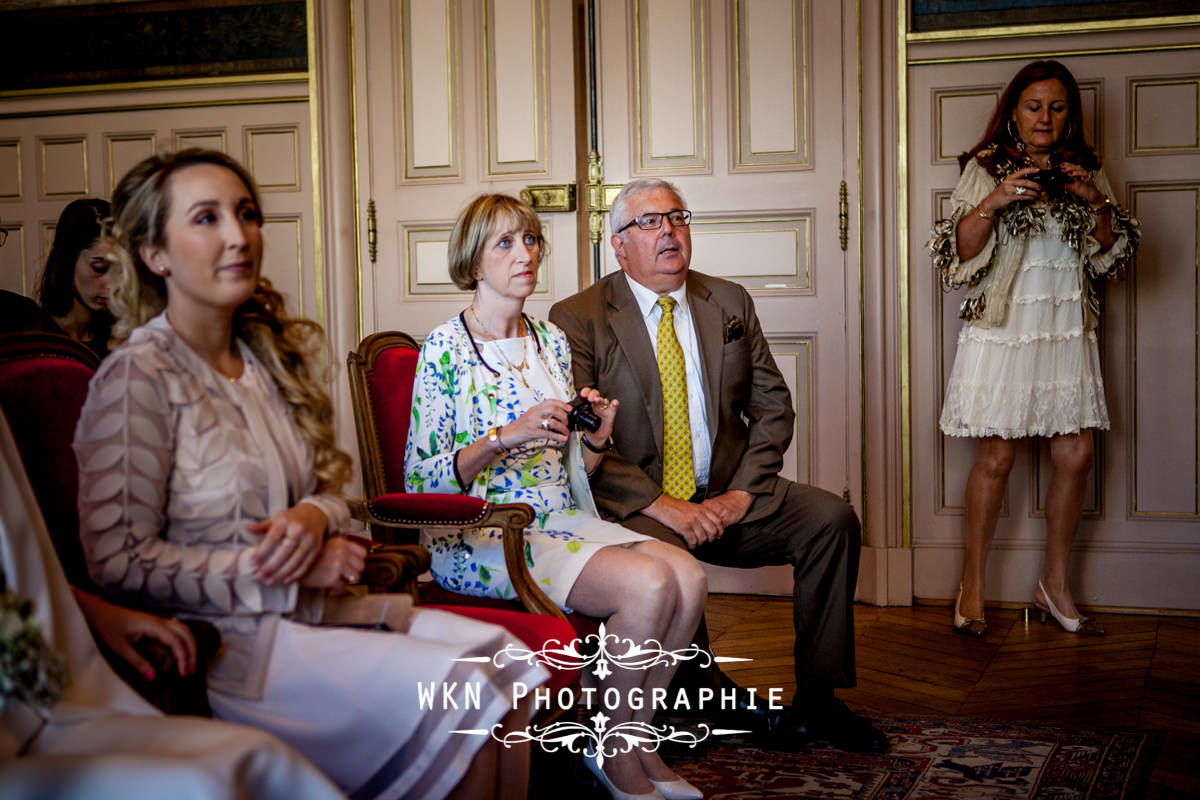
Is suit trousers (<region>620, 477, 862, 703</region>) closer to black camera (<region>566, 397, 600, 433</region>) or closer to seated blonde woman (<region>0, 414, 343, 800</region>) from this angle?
black camera (<region>566, 397, 600, 433</region>)

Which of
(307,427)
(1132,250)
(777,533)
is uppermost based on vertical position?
(1132,250)

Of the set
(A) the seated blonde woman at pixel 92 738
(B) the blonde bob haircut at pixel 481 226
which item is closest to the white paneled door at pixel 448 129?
(B) the blonde bob haircut at pixel 481 226

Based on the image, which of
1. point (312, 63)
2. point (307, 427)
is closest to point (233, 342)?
point (307, 427)

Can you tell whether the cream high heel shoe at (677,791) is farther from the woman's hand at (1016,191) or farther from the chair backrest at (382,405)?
the woman's hand at (1016,191)

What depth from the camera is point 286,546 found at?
1488 mm

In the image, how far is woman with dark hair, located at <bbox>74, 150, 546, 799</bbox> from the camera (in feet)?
4.75

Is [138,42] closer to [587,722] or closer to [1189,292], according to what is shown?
[587,722]

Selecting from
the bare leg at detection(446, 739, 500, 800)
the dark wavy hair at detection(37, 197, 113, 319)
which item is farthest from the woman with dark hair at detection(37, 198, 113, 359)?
the bare leg at detection(446, 739, 500, 800)

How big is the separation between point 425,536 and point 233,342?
33.2 inches

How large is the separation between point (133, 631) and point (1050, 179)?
3109 millimetres

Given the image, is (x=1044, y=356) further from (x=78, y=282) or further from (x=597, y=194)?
→ (x=78, y=282)

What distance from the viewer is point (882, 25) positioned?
402 centimetres

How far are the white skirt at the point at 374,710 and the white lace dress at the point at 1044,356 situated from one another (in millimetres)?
2643

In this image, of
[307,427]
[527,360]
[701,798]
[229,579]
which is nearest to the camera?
[229,579]
